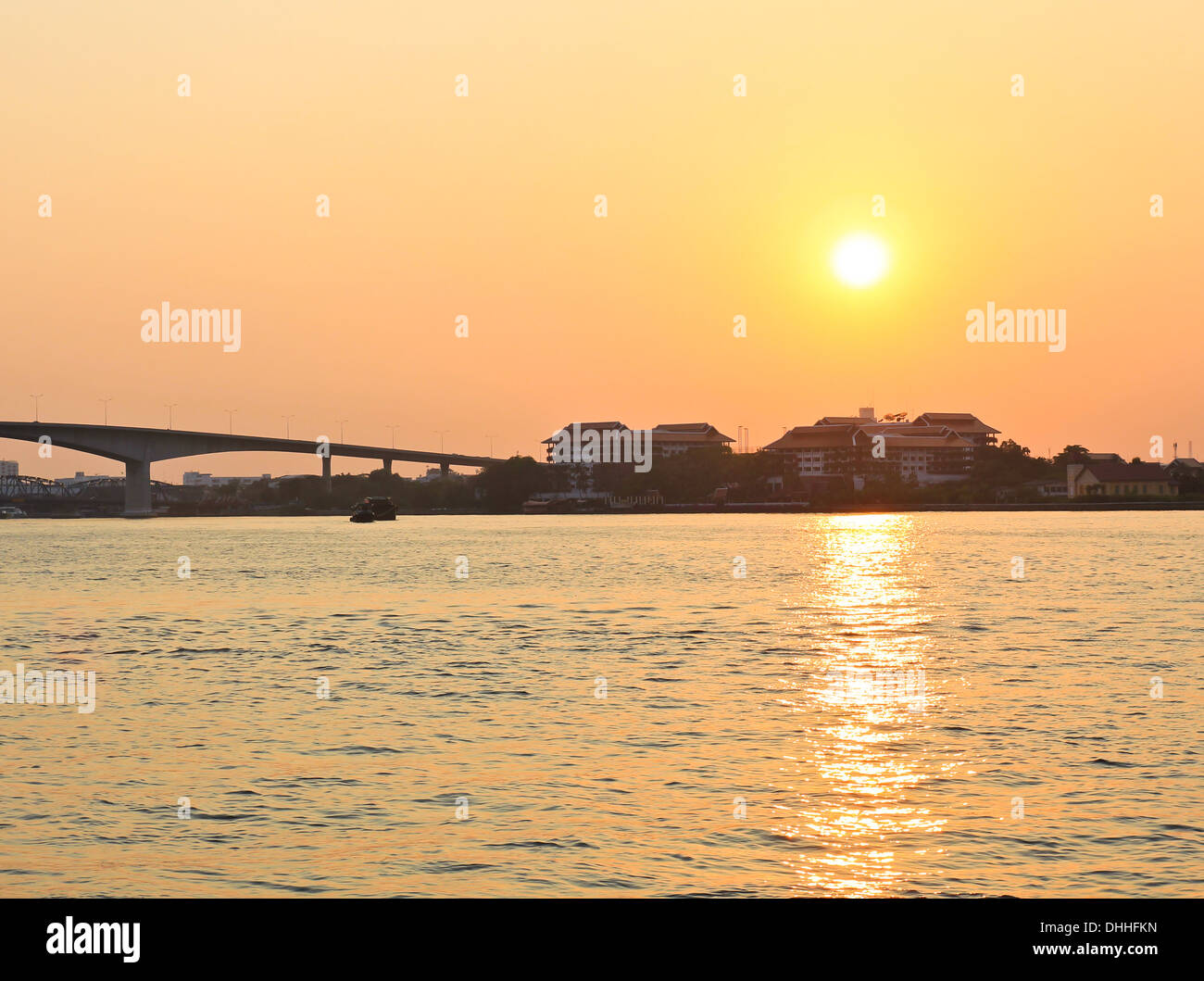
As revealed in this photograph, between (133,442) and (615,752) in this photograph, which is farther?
(133,442)

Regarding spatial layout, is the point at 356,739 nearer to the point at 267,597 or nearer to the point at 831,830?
the point at 831,830

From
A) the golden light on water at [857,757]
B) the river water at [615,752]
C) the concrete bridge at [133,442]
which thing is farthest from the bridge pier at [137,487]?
the golden light on water at [857,757]

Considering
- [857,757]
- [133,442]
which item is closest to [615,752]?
[857,757]

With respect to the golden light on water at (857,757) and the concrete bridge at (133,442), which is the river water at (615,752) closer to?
the golden light on water at (857,757)

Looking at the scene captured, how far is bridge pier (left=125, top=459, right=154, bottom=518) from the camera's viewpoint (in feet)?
587

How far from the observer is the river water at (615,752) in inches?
491

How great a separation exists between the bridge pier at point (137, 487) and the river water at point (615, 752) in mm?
138289

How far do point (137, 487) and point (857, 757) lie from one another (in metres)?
185

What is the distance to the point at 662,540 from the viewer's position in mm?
124375

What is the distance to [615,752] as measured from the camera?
18641 mm

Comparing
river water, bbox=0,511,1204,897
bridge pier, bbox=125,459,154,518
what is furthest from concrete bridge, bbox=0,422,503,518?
river water, bbox=0,511,1204,897

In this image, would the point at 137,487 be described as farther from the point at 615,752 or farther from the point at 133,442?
the point at 615,752
